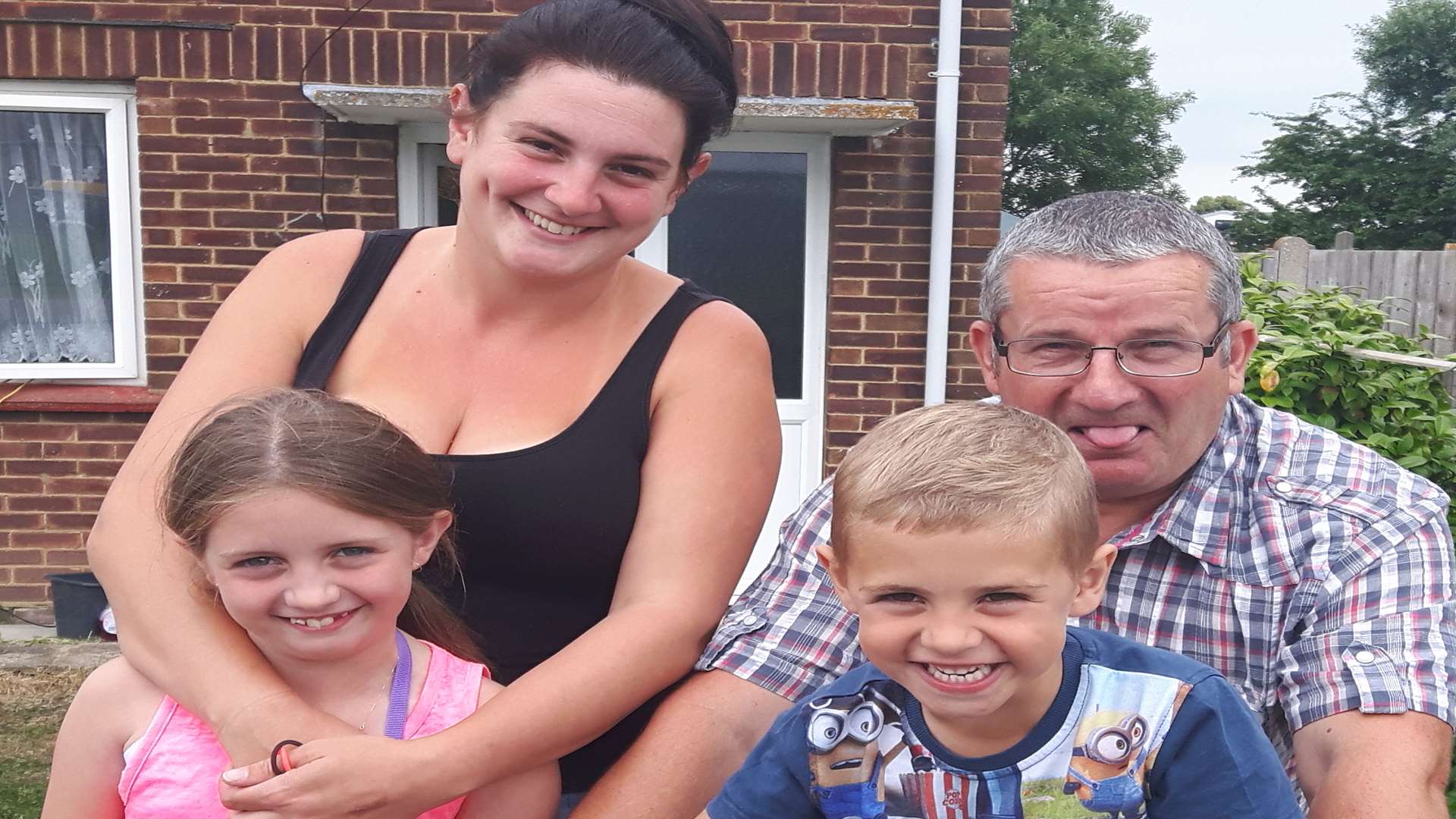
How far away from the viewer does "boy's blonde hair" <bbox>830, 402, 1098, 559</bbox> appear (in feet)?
4.57

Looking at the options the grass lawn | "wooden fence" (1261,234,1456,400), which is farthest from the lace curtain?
"wooden fence" (1261,234,1456,400)

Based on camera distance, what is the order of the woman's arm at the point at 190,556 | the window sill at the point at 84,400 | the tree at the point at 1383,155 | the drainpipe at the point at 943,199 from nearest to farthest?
1. the woman's arm at the point at 190,556
2. the drainpipe at the point at 943,199
3. the window sill at the point at 84,400
4. the tree at the point at 1383,155

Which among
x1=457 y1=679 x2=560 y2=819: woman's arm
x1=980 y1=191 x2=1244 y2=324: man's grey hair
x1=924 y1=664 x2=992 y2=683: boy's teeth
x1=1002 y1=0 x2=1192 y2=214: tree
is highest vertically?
x1=1002 y1=0 x2=1192 y2=214: tree

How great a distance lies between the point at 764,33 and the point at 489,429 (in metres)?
3.79

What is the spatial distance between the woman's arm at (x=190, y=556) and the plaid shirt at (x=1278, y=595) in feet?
2.10

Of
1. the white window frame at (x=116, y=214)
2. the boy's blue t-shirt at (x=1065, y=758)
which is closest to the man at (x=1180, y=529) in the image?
the boy's blue t-shirt at (x=1065, y=758)

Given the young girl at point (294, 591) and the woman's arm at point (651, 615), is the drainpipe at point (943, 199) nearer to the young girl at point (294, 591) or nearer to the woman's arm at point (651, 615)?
the woman's arm at point (651, 615)

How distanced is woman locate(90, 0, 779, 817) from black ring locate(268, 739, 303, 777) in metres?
0.06

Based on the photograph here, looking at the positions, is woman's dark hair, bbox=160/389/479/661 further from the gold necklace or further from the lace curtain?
the lace curtain

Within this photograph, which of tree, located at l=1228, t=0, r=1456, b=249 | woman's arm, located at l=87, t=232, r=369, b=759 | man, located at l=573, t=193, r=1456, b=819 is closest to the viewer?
woman's arm, located at l=87, t=232, r=369, b=759

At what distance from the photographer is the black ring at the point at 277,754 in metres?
1.52

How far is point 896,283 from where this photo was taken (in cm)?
543

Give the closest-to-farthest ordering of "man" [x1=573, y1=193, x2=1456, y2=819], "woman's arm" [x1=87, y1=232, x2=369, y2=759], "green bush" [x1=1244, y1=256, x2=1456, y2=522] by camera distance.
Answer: "woman's arm" [x1=87, y1=232, x2=369, y2=759] → "man" [x1=573, y1=193, x2=1456, y2=819] → "green bush" [x1=1244, y1=256, x2=1456, y2=522]

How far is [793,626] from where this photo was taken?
1961mm
